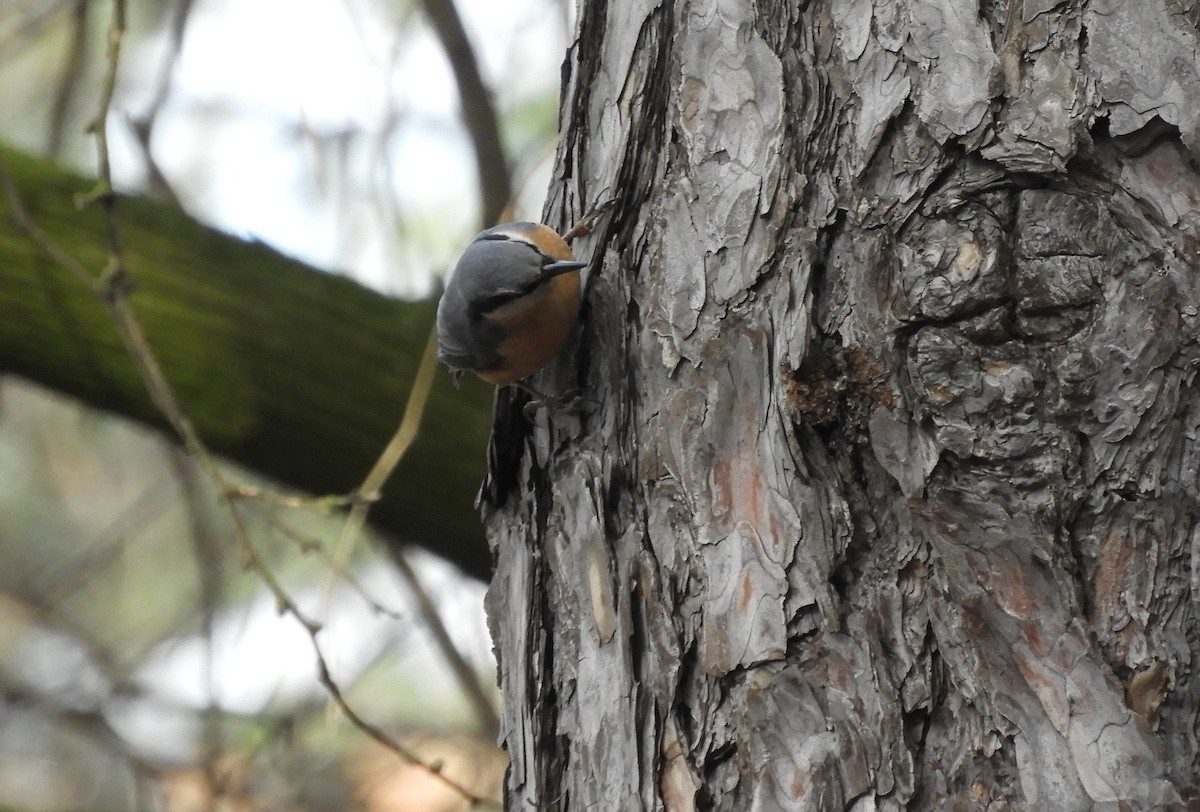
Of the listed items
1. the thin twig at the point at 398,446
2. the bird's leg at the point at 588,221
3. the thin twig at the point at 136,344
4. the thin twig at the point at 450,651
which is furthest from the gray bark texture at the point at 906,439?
the thin twig at the point at 450,651

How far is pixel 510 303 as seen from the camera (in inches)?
69.0

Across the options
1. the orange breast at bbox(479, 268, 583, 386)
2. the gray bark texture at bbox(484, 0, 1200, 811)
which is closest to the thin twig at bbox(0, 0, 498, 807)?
the orange breast at bbox(479, 268, 583, 386)

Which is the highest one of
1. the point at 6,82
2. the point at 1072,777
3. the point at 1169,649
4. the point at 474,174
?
the point at 6,82

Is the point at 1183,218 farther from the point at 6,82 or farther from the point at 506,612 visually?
the point at 6,82

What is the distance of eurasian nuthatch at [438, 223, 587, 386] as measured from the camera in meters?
1.62

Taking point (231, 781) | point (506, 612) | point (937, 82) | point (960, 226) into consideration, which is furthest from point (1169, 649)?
point (231, 781)

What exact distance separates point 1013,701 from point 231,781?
280 centimetres

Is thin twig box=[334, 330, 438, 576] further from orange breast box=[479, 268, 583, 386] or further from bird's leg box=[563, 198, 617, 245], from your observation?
bird's leg box=[563, 198, 617, 245]

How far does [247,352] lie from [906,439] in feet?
5.93

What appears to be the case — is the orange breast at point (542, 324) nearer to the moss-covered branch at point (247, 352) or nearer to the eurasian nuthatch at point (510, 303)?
the eurasian nuthatch at point (510, 303)

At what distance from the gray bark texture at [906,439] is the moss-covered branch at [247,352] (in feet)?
4.33

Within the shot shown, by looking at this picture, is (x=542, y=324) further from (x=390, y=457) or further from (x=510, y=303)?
(x=390, y=457)

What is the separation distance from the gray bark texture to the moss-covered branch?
4.33 ft

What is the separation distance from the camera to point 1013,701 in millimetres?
1139
